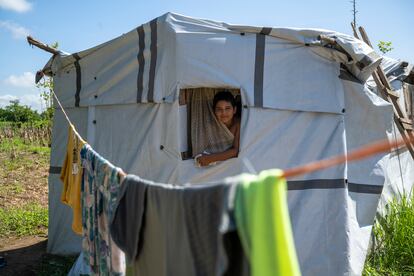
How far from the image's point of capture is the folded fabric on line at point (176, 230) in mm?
1494

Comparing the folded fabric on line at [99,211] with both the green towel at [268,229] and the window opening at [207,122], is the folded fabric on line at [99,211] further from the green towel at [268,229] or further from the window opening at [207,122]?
the window opening at [207,122]

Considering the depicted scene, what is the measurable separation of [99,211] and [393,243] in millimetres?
3600

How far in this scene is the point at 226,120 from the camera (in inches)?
186

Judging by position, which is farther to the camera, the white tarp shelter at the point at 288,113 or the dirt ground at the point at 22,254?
the dirt ground at the point at 22,254

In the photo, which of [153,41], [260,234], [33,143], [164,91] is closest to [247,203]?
[260,234]

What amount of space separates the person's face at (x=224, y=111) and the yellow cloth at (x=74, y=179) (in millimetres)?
1621

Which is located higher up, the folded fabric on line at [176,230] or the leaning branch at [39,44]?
the leaning branch at [39,44]

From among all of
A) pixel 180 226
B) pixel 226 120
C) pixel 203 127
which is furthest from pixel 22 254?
pixel 180 226

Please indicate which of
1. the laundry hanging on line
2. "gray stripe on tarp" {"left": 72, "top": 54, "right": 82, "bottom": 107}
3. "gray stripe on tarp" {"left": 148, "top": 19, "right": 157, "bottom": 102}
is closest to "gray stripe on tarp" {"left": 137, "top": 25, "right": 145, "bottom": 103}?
"gray stripe on tarp" {"left": 148, "top": 19, "right": 157, "bottom": 102}

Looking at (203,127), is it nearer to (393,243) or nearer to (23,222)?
(393,243)

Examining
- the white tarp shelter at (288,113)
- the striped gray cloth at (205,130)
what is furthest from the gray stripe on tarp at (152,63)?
the striped gray cloth at (205,130)

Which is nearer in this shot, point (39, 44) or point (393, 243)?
point (393, 243)

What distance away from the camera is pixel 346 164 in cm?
445

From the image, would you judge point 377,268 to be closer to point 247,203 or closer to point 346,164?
point 346,164
